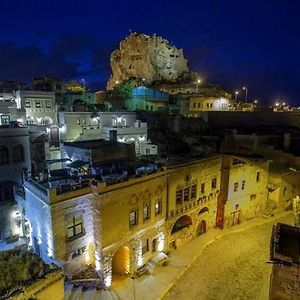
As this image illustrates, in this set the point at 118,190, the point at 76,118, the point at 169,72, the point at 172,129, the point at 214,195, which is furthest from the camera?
the point at 169,72

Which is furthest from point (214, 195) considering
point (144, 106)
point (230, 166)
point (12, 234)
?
point (144, 106)

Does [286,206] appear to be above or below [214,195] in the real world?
below

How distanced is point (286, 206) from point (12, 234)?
3295 cm

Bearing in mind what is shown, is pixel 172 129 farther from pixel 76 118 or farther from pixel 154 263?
pixel 154 263

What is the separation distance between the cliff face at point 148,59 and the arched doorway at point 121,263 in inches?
2493

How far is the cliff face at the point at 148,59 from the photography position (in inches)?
3150

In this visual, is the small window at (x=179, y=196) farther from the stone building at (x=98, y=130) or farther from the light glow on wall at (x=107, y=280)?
the stone building at (x=98, y=130)

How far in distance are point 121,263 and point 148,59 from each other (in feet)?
224

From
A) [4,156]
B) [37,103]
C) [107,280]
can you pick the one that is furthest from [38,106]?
[107,280]

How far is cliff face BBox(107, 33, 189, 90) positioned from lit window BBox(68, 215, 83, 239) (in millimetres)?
65045

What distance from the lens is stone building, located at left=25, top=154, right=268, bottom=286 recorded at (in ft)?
58.5

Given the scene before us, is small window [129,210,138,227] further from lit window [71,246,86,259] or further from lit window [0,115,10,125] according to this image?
lit window [0,115,10,125]

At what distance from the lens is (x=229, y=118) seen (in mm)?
51469

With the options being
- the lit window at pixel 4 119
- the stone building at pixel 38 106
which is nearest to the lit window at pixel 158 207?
the lit window at pixel 4 119
